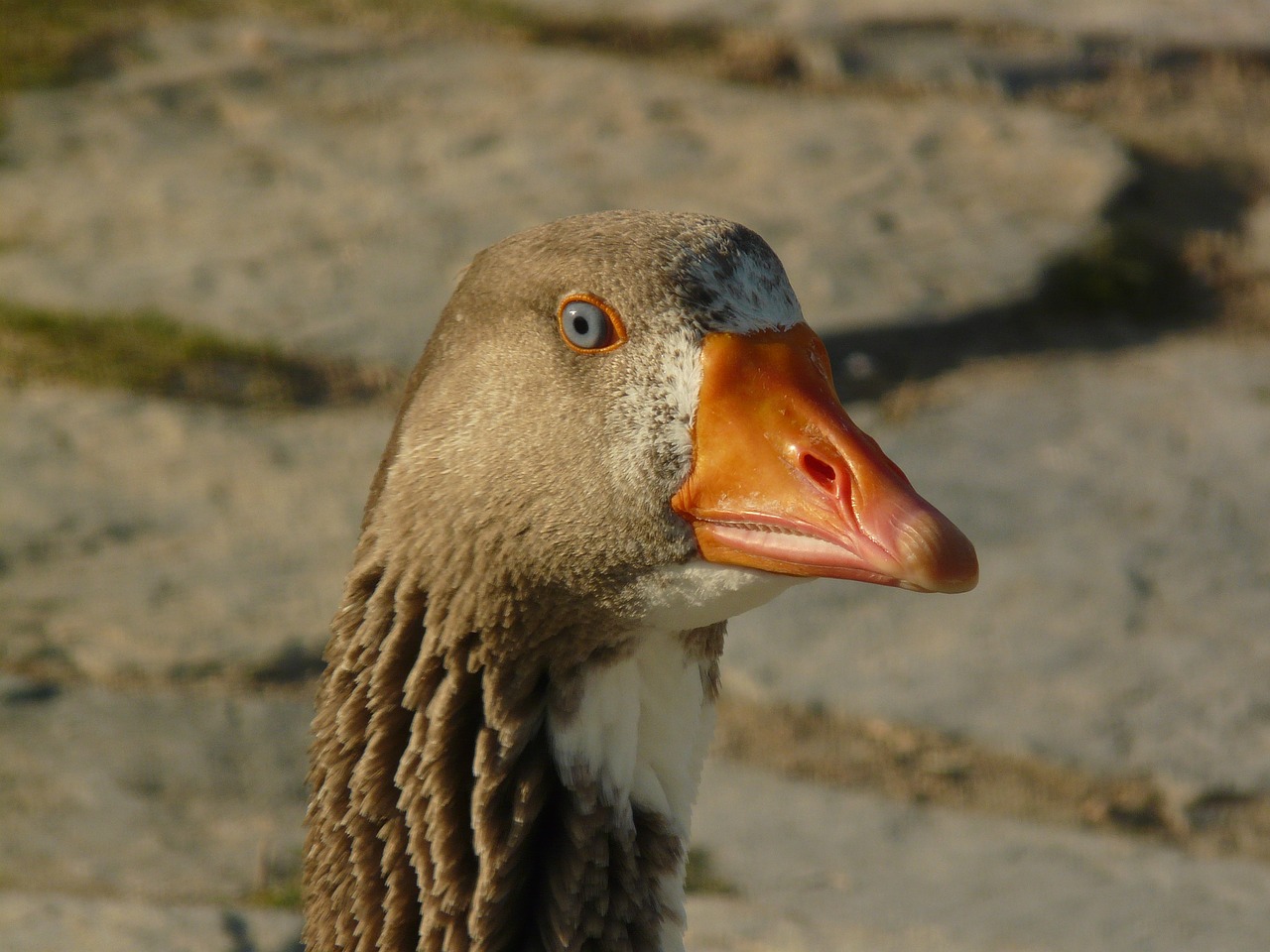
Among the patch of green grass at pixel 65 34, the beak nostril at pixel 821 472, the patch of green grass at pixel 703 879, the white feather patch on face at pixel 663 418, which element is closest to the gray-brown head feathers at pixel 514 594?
the white feather patch on face at pixel 663 418

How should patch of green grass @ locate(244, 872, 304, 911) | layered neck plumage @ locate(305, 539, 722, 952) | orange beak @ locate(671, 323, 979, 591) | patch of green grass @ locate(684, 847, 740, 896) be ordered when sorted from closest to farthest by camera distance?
1. orange beak @ locate(671, 323, 979, 591)
2. layered neck plumage @ locate(305, 539, 722, 952)
3. patch of green grass @ locate(244, 872, 304, 911)
4. patch of green grass @ locate(684, 847, 740, 896)

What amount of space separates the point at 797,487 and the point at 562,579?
389 millimetres

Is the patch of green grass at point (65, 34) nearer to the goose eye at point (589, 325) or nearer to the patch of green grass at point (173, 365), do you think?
the patch of green grass at point (173, 365)

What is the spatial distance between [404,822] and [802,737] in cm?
107

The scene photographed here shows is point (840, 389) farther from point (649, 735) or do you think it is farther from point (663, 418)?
point (663, 418)

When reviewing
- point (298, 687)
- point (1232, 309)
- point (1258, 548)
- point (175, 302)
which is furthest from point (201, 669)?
point (1232, 309)

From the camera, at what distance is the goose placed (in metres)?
2.22

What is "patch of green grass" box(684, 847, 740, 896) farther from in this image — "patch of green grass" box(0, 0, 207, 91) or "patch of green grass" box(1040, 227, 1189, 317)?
"patch of green grass" box(0, 0, 207, 91)

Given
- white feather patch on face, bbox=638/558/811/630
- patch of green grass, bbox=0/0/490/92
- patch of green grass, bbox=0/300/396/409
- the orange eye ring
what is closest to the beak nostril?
white feather patch on face, bbox=638/558/811/630

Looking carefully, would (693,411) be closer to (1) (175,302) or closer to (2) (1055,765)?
(2) (1055,765)

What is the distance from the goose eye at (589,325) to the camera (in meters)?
2.30

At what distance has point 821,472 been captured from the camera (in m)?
2.12

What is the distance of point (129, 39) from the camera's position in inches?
226

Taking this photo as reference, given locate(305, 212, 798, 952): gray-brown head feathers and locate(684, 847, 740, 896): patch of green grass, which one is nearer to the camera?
locate(305, 212, 798, 952): gray-brown head feathers
